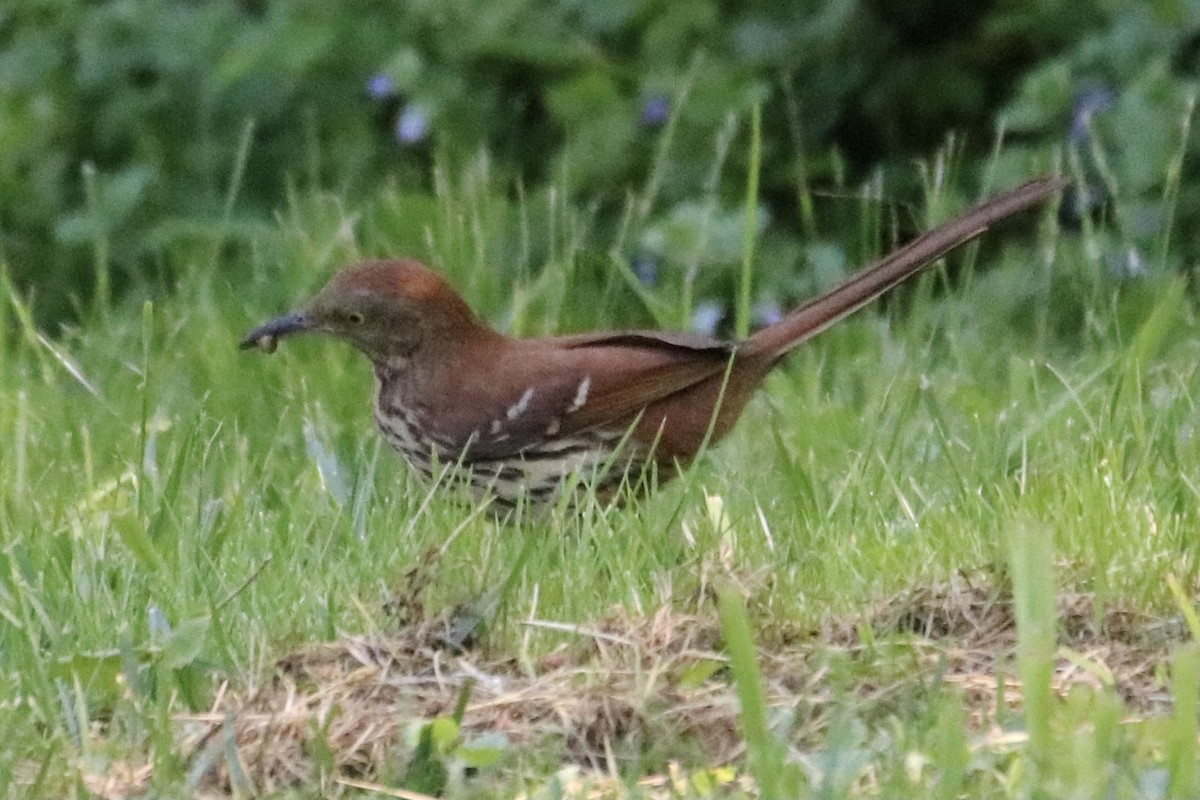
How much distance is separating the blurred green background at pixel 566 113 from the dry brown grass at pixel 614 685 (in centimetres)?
266

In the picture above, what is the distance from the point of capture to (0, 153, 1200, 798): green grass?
2.80 m

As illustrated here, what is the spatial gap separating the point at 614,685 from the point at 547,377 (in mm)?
1291

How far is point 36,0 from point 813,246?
9.32 ft

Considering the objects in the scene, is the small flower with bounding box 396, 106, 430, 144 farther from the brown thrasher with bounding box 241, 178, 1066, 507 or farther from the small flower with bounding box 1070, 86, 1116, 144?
the brown thrasher with bounding box 241, 178, 1066, 507

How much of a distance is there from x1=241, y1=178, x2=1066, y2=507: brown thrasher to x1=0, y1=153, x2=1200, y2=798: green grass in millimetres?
128

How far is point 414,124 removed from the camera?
6.96 metres

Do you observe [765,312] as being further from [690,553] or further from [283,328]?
[690,553]

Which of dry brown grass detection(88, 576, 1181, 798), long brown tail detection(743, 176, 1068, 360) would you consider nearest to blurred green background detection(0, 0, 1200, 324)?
long brown tail detection(743, 176, 1068, 360)

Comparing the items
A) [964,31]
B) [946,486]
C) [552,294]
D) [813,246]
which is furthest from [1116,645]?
[964,31]

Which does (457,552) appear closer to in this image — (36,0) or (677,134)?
(677,134)

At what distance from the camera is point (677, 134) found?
21.8 feet

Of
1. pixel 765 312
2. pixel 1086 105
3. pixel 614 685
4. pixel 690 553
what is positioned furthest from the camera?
pixel 765 312

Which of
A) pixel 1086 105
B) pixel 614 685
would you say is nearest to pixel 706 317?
pixel 1086 105

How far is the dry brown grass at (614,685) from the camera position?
2947 mm
